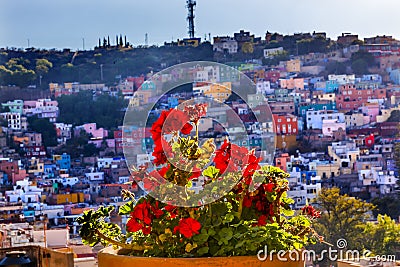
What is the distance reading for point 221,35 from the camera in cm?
5428

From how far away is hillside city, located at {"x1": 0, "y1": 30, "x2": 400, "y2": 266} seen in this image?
32.3 metres

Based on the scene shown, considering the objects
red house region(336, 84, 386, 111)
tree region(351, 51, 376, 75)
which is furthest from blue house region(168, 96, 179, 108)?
tree region(351, 51, 376, 75)

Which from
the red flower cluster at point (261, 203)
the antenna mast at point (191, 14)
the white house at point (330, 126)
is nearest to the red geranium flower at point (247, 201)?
the red flower cluster at point (261, 203)

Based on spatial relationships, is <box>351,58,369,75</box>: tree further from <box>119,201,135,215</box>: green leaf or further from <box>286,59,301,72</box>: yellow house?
<box>119,201,135,215</box>: green leaf

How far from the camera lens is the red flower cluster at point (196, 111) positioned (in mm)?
1408

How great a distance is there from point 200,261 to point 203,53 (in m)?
48.8

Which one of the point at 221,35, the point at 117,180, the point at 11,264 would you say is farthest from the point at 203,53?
the point at 11,264

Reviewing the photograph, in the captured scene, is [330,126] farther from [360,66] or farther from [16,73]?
[16,73]

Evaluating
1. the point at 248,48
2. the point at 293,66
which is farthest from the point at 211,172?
the point at 248,48

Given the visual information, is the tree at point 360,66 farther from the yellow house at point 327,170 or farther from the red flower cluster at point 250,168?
the red flower cluster at point 250,168

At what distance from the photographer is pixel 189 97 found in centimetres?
3112

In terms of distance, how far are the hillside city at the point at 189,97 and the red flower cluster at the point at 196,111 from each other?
2402cm

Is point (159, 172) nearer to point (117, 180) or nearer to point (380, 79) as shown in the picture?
point (117, 180)

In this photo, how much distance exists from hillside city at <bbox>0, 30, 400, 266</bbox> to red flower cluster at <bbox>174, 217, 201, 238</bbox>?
948 inches
